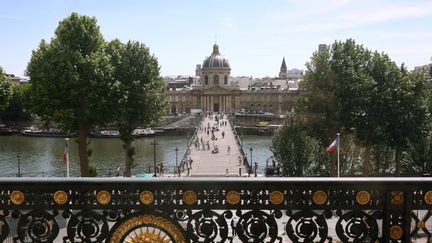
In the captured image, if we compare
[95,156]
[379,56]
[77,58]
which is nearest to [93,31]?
[77,58]

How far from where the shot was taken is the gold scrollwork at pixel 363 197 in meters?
3.95

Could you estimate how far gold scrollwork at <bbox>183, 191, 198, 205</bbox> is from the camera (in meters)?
3.94

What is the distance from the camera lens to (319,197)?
13.0ft

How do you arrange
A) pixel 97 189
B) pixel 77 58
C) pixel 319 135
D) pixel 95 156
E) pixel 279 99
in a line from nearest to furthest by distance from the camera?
pixel 97 189 → pixel 77 58 → pixel 319 135 → pixel 95 156 → pixel 279 99

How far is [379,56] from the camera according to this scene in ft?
90.2

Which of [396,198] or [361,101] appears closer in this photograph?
[396,198]

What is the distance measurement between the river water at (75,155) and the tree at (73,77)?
30.4ft

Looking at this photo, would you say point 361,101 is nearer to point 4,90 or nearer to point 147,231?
point 4,90

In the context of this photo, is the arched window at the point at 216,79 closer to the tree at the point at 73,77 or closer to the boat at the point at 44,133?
the boat at the point at 44,133

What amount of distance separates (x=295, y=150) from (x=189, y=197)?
84.6 ft

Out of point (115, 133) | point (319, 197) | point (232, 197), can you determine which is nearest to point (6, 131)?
point (115, 133)

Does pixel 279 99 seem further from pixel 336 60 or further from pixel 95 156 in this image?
pixel 336 60

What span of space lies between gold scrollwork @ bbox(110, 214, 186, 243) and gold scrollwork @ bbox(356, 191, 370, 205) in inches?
62.5

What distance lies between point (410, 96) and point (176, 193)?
2537cm
